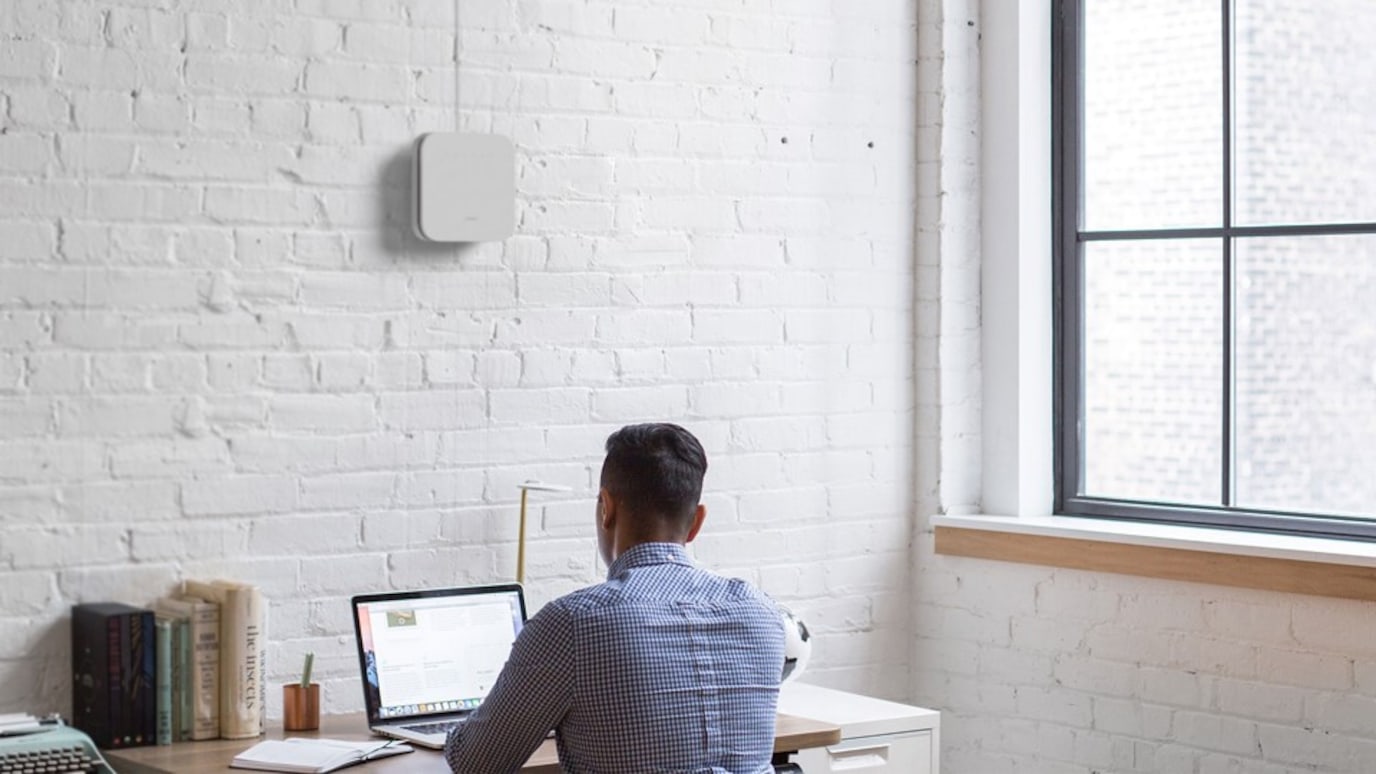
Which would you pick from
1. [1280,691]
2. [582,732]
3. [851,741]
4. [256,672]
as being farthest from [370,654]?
[1280,691]

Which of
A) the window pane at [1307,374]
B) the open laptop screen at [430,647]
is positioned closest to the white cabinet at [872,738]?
the open laptop screen at [430,647]

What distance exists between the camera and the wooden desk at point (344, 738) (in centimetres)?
298

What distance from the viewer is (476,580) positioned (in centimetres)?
372

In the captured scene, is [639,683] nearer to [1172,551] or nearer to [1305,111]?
[1172,551]

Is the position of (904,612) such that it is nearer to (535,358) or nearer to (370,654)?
(535,358)

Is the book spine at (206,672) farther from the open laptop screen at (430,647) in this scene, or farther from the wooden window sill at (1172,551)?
the wooden window sill at (1172,551)

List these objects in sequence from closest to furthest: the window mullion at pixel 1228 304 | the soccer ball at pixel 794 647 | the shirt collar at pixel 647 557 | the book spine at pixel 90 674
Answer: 1. the shirt collar at pixel 647 557
2. the book spine at pixel 90 674
3. the soccer ball at pixel 794 647
4. the window mullion at pixel 1228 304

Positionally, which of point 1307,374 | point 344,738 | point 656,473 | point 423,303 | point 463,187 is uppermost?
point 463,187

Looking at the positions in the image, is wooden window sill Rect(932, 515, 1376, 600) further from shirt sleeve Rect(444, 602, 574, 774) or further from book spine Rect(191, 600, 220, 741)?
book spine Rect(191, 600, 220, 741)

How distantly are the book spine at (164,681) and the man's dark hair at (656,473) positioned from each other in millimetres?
905

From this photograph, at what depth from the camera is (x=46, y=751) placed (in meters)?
2.91

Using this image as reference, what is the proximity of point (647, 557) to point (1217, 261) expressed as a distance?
189cm

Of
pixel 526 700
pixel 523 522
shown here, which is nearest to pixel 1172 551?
pixel 523 522

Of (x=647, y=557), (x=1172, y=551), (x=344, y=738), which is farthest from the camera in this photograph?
(x=1172, y=551)
